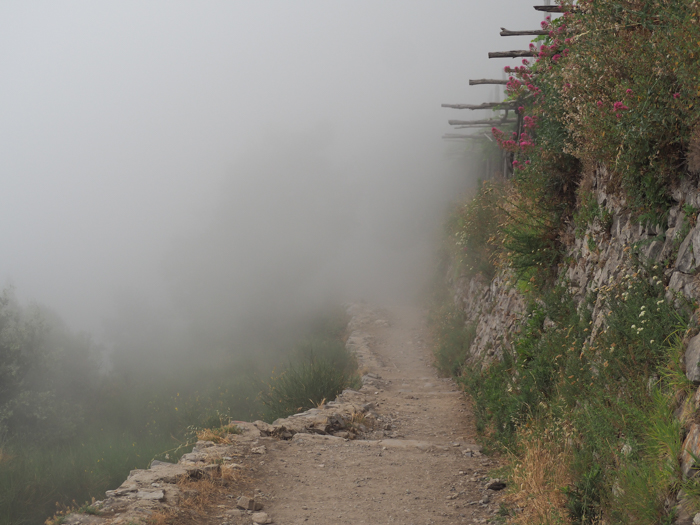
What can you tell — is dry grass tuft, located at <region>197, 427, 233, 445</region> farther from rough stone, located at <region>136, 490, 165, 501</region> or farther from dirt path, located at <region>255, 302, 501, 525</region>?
rough stone, located at <region>136, 490, 165, 501</region>

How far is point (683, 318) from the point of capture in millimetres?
3391

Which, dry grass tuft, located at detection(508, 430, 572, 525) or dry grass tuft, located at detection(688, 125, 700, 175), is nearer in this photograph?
dry grass tuft, located at detection(508, 430, 572, 525)

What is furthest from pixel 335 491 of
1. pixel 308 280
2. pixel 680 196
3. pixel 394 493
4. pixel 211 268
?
pixel 211 268

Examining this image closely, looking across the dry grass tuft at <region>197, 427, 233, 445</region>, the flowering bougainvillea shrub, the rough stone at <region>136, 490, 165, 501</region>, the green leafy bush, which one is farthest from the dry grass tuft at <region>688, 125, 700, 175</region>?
the green leafy bush

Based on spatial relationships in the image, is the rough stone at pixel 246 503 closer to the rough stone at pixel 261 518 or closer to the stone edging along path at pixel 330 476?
the stone edging along path at pixel 330 476

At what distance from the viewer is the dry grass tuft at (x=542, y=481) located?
3497 mm

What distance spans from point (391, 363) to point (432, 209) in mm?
22789

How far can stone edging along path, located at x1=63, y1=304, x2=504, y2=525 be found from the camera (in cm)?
412

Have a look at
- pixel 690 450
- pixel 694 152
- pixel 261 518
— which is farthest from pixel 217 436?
pixel 694 152

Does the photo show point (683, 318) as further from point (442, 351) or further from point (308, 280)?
point (308, 280)

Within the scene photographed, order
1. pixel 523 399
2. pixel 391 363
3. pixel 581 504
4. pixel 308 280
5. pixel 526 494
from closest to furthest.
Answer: pixel 581 504 < pixel 526 494 < pixel 523 399 < pixel 391 363 < pixel 308 280

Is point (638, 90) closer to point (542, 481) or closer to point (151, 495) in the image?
point (542, 481)

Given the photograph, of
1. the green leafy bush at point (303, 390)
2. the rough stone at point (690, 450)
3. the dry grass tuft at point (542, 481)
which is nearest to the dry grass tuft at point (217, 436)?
the green leafy bush at point (303, 390)

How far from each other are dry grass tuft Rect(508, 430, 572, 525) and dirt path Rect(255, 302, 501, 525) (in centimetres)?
36
